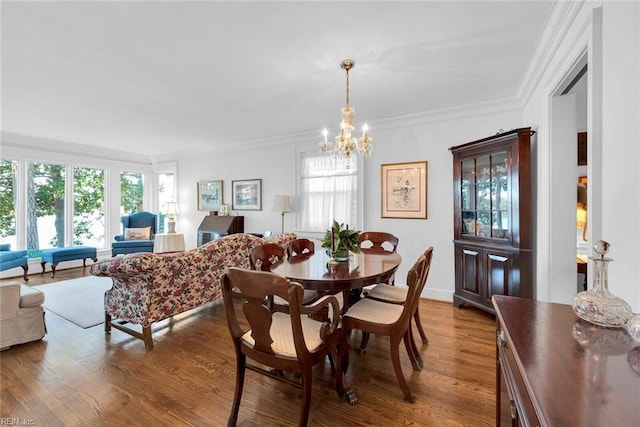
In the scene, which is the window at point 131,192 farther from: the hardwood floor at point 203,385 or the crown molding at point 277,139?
the hardwood floor at point 203,385

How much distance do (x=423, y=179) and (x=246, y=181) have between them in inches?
131

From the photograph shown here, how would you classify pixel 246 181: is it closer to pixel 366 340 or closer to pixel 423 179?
pixel 423 179

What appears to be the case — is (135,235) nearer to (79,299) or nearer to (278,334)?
(79,299)

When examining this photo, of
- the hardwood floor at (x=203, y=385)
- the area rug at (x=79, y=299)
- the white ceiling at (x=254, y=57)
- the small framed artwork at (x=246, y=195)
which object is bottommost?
the hardwood floor at (x=203, y=385)

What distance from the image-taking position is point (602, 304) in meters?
0.91

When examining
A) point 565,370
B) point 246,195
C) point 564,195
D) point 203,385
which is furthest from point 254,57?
point 246,195

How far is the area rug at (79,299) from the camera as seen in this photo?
10.4 feet

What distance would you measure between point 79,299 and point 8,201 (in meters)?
2.91

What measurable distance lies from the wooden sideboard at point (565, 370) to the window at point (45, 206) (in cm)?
729

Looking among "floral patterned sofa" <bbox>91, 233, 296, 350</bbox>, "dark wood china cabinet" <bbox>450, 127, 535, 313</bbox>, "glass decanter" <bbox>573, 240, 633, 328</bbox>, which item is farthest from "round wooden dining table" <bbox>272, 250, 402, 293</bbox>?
"dark wood china cabinet" <bbox>450, 127, 535, 313</bbox>

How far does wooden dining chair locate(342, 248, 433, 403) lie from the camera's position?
1819 millimetres

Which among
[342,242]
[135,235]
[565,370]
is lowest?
[135,235]

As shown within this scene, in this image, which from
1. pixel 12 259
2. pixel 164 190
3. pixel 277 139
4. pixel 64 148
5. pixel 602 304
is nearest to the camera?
pixel 602 304

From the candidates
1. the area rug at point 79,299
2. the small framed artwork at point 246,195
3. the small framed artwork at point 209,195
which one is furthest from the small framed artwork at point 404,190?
the area rug at point 79,299
